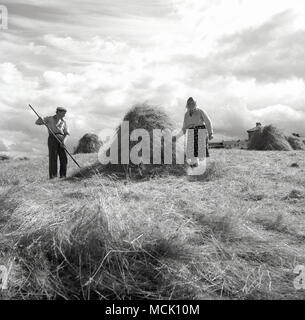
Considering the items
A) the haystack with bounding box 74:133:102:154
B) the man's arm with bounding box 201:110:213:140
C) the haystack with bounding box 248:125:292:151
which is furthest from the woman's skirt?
the haystack with bounding box 248:125:292:151

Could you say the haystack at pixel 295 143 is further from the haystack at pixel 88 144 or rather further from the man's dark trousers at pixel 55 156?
the man's dark trousers at pixel 55 156

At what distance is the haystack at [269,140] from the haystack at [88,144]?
6928mm

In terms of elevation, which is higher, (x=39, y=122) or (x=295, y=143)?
(x=39, y=122)

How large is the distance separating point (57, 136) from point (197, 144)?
272 cm

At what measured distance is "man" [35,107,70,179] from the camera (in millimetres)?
8781

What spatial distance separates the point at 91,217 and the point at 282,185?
456 centimetres

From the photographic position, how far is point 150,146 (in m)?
8.81

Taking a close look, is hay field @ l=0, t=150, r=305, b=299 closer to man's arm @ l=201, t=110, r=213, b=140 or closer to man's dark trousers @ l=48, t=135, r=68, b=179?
man's arm @ l=201, t=110, r=213, b=140

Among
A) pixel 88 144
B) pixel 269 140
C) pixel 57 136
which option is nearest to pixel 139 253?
pixel 57 136

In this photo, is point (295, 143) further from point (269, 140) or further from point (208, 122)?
point (208, 122)

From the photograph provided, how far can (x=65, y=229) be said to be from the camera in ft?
11.2

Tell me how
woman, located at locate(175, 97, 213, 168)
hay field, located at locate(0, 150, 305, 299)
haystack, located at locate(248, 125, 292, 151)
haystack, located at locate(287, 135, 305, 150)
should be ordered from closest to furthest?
hay field, located at locate(0, 150, 305, 299) → woman, located at locate(175, 97, 213, 168) → haystack, located at locate(248, 125, 292, 151) → haystack, located at locate(287, 135, 305, 150)

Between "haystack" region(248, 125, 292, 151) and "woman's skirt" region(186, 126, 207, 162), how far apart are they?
36.5ft

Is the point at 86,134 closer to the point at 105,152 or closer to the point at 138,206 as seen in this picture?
the point at 105,152
